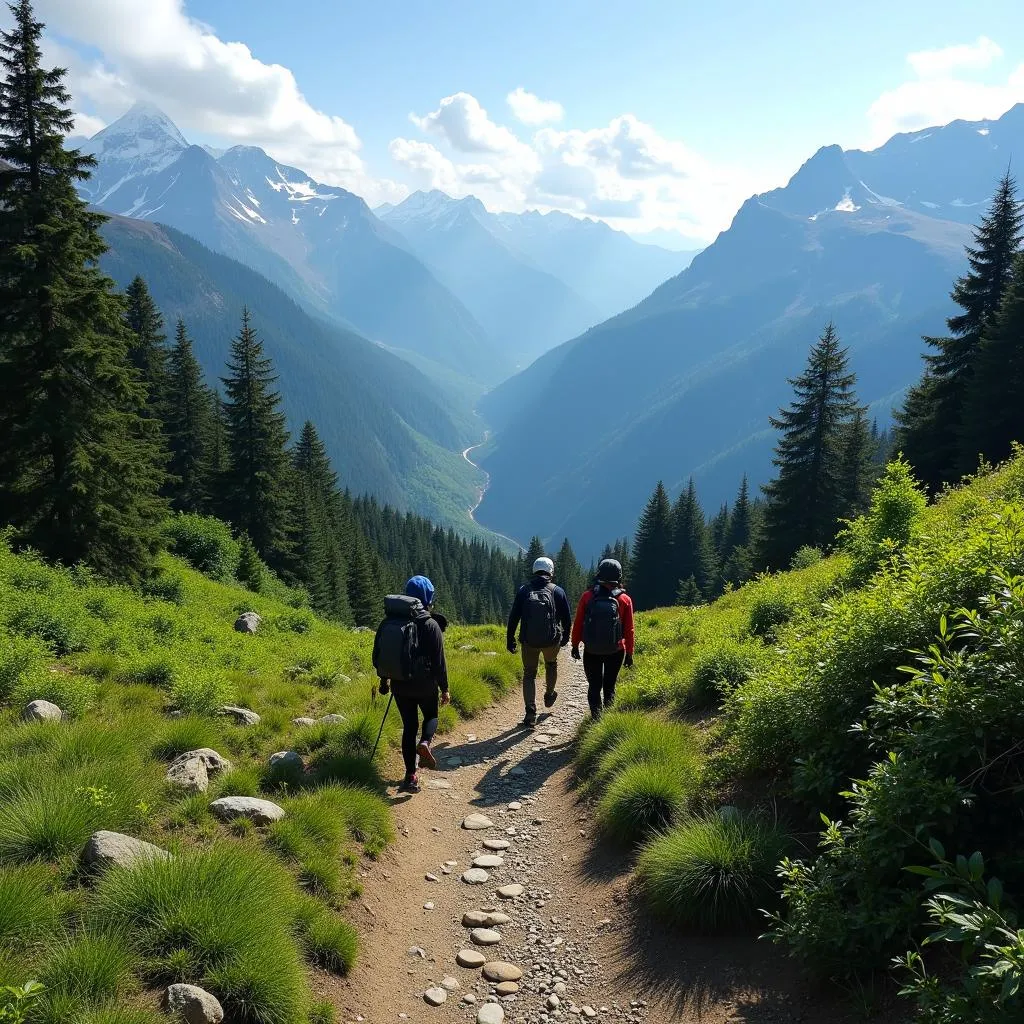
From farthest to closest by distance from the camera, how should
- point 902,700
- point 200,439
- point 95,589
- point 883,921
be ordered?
point 200,439 < point 95,589 < point 902,700 < point 883,921

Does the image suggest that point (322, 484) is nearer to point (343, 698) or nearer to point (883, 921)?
point (343, 698)

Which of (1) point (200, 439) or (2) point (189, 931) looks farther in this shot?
(1) point (200, 439)

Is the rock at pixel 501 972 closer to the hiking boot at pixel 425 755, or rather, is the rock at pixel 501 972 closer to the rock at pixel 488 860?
the rock at pixel 488 860

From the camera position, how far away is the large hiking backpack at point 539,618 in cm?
979

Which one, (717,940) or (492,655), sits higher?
(717,940)

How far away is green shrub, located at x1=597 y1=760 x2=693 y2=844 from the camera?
19.9 ft

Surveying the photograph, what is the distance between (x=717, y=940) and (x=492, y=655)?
31.1ft

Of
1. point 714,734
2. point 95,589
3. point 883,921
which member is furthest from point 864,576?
point 95,589

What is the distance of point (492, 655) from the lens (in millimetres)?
13898

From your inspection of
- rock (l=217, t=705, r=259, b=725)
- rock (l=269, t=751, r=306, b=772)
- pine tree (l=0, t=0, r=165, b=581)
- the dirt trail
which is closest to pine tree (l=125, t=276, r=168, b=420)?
pine tree (l=0, t=0, r=165, b=581)

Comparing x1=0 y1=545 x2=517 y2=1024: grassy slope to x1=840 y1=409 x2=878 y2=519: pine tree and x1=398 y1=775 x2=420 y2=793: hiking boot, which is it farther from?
x1=840 y1=409 x2=878 y2=519: pine tree

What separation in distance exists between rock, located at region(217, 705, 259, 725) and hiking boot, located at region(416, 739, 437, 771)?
95.1 inches

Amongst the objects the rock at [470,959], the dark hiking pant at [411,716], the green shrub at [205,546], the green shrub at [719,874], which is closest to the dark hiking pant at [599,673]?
the dark hiking pant at [411,716]

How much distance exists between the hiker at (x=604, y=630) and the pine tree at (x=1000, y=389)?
23.4 m
